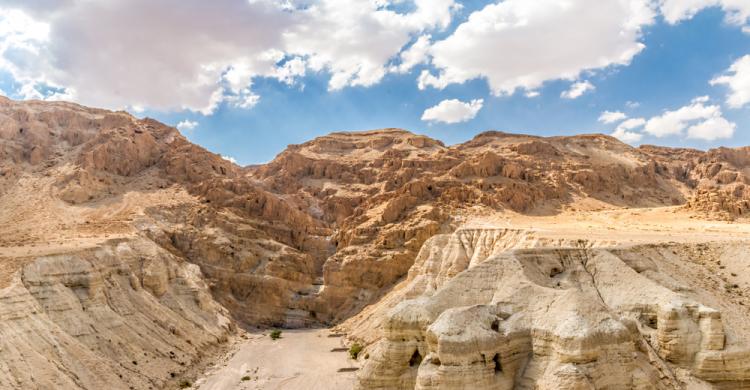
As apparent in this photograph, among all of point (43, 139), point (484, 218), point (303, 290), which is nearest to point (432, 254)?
point (484, 218)

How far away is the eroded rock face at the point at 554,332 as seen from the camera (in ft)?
64.5

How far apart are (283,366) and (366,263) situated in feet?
72.5

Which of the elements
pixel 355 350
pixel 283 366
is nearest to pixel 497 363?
pixel 283 366

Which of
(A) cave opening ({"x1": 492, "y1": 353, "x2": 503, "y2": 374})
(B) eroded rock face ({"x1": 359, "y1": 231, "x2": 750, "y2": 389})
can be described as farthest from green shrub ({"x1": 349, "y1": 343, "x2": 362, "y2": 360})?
(A) cave opening ({"x1": 492, "y1": 353, "x2": 503, "y2": 374})

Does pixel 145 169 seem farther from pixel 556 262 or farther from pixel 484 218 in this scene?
pixel 556 262

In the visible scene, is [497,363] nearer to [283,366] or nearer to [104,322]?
[283,366]

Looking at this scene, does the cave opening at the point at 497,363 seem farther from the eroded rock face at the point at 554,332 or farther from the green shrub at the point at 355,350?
the green shrub at the point at 355,350

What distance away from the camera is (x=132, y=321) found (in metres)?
41.8

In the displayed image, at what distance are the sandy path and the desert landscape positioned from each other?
268 millimetres

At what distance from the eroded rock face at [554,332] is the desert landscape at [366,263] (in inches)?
3.6

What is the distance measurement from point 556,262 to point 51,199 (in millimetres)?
63526

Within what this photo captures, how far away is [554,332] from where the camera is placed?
20156mm

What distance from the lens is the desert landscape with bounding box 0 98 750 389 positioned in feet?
72.8

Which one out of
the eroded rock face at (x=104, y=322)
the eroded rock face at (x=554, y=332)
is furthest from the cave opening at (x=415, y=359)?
the eroded rock face at (x=104, y=322)
